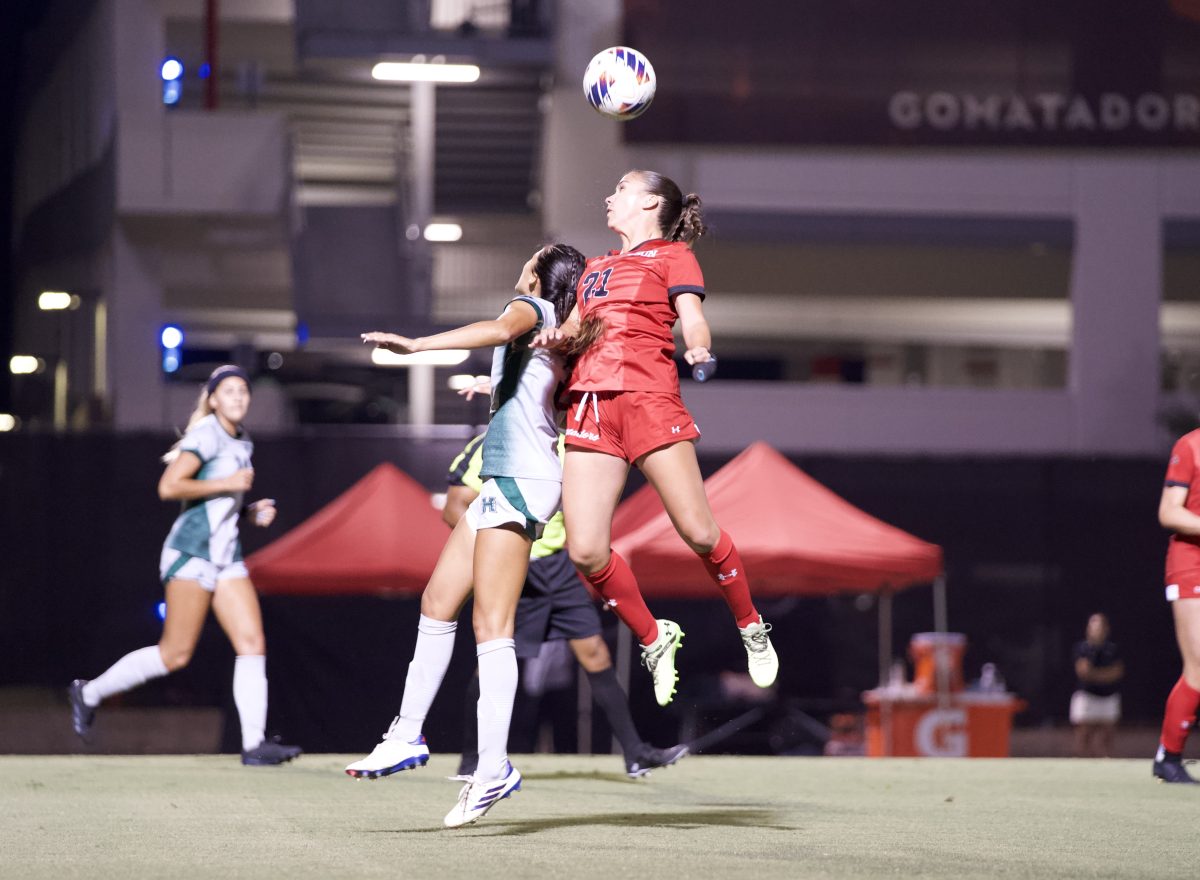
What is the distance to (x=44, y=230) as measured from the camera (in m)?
25.4

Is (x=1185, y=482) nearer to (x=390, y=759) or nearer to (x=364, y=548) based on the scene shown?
(x=390, y=759)

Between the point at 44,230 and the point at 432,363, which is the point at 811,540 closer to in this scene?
the point at 432,363

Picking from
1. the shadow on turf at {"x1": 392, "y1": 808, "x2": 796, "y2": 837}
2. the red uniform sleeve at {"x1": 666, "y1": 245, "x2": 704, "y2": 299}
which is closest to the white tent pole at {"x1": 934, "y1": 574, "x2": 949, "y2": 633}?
the shadow on turf at {"x1": 392, "y1": 808, "x2": 796, "y2": 837}

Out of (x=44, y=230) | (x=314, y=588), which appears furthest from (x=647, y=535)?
(x=44, y=230)

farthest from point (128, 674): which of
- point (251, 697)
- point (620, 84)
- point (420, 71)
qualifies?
point (420, 71)

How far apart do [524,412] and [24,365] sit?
20.5 metres

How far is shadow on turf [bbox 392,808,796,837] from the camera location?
5.75m

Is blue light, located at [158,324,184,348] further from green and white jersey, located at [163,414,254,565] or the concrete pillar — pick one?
green and white jersey, located at [163,414,254,565]

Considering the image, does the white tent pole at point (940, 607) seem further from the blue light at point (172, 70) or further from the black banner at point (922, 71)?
the blue light at point (172, 70)

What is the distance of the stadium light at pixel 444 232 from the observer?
23859mm

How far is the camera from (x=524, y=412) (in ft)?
18.3

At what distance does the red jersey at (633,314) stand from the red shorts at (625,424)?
37mm

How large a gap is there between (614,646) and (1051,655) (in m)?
4.15

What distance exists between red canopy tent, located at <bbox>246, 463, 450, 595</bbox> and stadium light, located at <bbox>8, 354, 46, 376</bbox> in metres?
12.6
